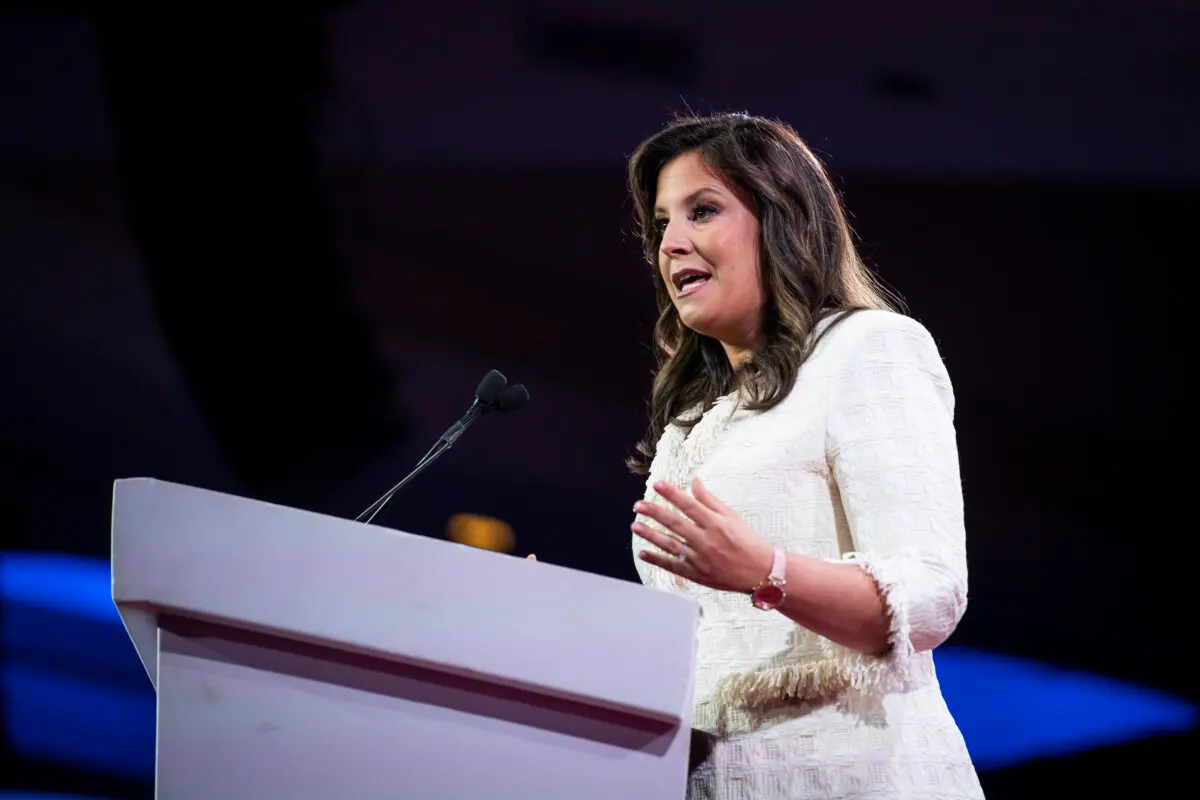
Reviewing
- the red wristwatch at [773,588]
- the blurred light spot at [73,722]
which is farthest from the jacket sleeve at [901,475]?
the blurred light spot at [73,722]

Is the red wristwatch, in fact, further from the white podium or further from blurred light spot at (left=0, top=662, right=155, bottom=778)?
blurred light spot at (left=0, top=662, right=155, bottom=778)

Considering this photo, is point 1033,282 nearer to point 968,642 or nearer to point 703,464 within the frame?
point 968,642

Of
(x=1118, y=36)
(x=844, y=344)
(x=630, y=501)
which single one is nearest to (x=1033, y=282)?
(x=1118, y=36)

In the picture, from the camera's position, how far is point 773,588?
1.08m

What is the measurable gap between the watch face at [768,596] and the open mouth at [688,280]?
686 millimetres

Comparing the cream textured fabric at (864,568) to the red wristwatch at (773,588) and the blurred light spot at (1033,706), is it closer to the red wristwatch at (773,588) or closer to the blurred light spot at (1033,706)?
the red wristwatch at (773,588)

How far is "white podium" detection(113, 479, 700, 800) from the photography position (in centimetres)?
90

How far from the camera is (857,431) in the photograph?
132 centimetres

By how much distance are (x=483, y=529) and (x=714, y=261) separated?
178cm

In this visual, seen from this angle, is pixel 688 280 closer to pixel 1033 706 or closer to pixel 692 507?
pixel 692 507

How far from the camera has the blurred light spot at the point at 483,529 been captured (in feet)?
10.6

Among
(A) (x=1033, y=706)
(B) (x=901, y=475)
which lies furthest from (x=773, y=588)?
(A) (x=1033, y=706)

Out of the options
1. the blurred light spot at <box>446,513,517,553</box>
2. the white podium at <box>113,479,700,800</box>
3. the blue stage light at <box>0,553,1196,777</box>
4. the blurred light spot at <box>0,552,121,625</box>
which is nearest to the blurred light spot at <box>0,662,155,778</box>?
the blue stage light at <box>0,553,1196,777</box>

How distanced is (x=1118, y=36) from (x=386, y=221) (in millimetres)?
2018
